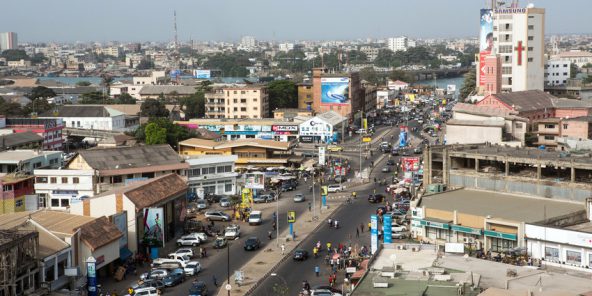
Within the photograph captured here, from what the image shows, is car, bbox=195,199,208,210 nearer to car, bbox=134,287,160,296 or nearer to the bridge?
car, bbox=134,287,160,296

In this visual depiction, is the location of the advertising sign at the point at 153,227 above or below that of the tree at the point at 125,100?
below

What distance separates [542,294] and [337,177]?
22.0 metres

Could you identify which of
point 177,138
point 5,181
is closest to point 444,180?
point 5,181

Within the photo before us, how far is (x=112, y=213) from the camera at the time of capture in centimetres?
2220

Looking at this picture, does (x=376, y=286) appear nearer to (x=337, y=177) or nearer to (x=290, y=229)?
(x=290, y=229)

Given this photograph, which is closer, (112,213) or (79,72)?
(112,213)

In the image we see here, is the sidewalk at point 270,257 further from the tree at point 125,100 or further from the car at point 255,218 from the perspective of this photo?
the tree at point 125,100

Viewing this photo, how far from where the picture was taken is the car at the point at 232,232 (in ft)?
80.3

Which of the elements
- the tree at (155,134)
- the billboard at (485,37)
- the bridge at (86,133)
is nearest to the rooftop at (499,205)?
the tree at (155,134)

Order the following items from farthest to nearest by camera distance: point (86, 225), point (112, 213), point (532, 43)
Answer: point (532, 43), point (112, 213), point (86, 225)

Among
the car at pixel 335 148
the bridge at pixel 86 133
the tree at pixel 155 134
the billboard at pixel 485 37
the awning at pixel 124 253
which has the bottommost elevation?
the awning at pixel 124 253

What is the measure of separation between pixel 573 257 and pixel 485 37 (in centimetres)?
3750

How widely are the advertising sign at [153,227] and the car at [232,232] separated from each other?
6.91 feet

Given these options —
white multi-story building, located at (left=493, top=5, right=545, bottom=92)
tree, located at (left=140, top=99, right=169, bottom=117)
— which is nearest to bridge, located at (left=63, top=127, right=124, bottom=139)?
tree, located at (left=140, top=99, right=169, bottom=117)
